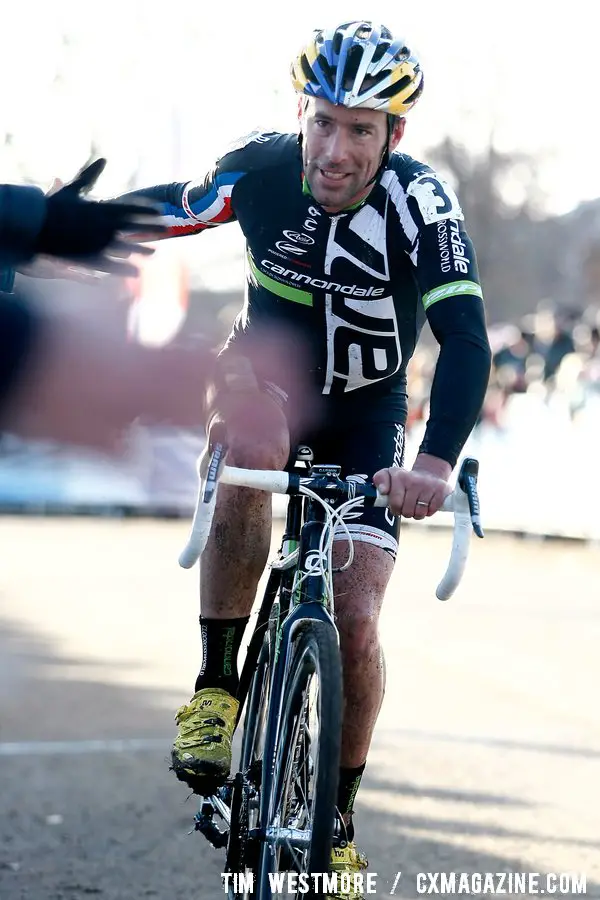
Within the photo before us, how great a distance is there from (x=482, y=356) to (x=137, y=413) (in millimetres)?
1942

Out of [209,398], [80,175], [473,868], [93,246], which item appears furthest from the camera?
[473,868]

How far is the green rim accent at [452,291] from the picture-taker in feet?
12.8

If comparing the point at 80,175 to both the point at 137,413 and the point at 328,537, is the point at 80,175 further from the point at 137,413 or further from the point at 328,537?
the point at 328,537

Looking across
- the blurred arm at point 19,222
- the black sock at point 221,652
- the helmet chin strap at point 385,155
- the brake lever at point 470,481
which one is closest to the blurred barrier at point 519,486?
the black sock at point 221,652

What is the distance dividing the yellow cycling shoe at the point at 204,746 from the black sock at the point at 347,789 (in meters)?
0.33

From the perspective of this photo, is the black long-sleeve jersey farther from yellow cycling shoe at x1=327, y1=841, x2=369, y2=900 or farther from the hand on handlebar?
yellow cycling shoe at x1=327, y1=841, x2=369, y2=900

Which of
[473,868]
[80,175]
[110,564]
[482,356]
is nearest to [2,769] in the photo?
[473,868]

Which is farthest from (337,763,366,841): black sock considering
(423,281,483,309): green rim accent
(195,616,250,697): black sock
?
(423,281,483,309): green rim accent

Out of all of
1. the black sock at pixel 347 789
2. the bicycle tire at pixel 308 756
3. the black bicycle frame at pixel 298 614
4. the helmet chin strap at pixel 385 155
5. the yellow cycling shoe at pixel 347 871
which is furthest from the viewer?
the helmet chin strap at pixel 385 155

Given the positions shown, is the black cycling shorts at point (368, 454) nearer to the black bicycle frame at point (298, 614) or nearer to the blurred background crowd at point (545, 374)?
the black bicycle frame at point (298, 614)

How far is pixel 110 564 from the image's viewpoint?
14.3 meters

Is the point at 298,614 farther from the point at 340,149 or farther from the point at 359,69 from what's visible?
the point at 359,69

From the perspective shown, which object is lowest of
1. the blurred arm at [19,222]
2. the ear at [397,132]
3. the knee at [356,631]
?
the knee at [356,631]

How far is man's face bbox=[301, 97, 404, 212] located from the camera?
4062 millimetres
